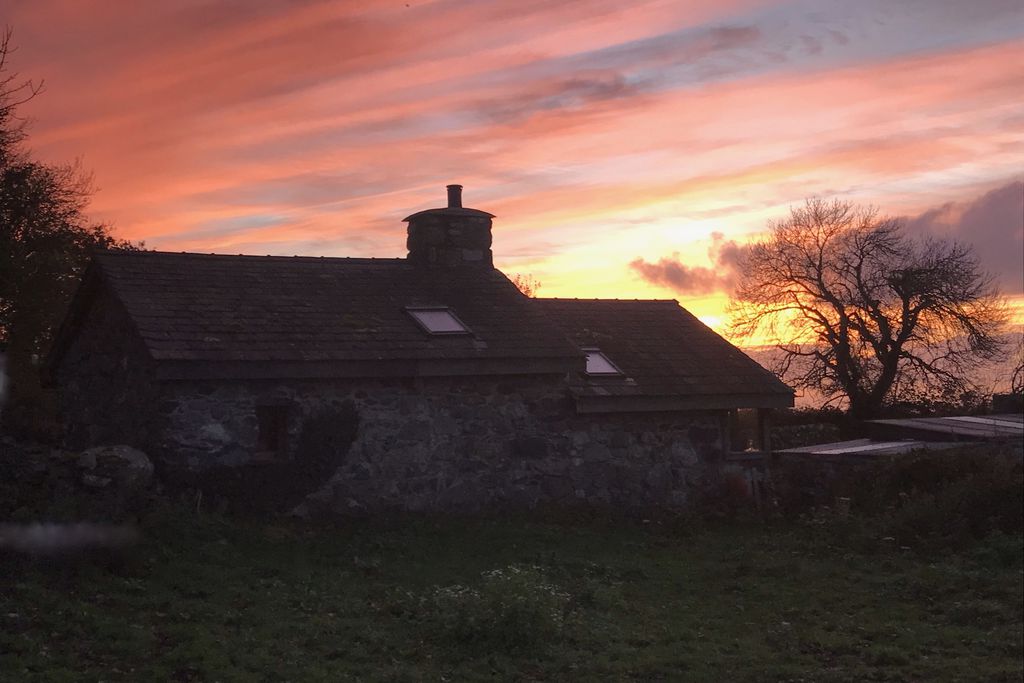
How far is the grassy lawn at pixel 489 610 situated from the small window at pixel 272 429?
149 cm

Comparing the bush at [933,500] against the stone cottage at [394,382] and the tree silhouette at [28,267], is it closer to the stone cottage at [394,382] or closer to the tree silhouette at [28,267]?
the stone cottage at [394,382]

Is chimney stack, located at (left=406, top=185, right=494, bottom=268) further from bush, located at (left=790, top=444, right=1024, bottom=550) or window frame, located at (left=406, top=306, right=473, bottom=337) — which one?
bush, located at (left=790, top=444, right=1024, bottom=550)

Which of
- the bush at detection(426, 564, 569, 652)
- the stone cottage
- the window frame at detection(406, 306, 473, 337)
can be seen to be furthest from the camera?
the window frame at detection(406, 306, 473, 337)

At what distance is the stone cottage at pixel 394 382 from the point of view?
16672 millimetres

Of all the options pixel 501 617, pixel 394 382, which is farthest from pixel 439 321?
pixel 501 617

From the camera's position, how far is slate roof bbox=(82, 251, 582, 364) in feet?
55.7

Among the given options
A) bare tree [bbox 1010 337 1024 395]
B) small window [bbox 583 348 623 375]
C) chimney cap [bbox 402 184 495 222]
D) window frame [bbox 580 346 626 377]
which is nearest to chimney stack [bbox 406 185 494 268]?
chimney cap [bbox 402 184 495 222]

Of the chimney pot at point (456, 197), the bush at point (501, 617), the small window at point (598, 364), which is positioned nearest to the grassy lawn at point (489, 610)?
the bush at point (501, 617)

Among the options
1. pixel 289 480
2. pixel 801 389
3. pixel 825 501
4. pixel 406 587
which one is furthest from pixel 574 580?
pixel 801 389

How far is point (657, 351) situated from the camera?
22.5 m

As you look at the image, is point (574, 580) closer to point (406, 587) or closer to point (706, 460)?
point (406, 587)

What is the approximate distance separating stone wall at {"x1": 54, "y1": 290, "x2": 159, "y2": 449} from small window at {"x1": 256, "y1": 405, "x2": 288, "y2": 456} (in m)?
1.65

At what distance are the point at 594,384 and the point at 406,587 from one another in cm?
728

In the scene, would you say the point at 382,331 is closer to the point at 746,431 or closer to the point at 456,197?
the point at 456,197
